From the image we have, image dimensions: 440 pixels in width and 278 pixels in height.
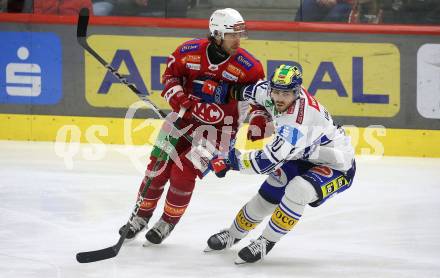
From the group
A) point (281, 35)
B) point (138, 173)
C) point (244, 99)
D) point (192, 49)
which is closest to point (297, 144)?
point (244, 99)

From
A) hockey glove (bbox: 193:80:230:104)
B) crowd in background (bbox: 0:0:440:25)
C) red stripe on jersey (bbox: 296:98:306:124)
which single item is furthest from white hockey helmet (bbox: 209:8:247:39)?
crowd in background (bbox: 0:0:440:25)

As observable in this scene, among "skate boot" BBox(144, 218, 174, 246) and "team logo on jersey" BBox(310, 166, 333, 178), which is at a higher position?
"team logo on jersey" BBox(310, 166, 333, 178)

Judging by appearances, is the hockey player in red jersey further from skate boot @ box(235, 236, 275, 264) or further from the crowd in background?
the crowd in background

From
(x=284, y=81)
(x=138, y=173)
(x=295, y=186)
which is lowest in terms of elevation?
(x=138, y=173)

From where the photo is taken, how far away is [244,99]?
5129mm

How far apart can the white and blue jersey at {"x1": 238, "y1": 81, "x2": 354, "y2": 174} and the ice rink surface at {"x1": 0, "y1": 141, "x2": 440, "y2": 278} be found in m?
0.48

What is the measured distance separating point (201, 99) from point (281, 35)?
8.70ft

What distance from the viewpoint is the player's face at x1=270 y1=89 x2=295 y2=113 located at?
4.65m

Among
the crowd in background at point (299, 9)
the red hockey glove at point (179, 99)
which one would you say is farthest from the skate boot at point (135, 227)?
the crowd in background at point (299, 9)

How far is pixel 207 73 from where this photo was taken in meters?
5.20

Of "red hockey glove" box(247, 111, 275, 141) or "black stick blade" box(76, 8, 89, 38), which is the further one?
"black stick blade" box(76, 8, 89, 38)

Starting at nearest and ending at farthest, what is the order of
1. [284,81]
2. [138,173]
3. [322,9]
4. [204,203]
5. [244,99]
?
[284,81] → [244,99] → [204,203] → [138,173] → [322,9]

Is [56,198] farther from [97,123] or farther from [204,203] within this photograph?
[97,123]

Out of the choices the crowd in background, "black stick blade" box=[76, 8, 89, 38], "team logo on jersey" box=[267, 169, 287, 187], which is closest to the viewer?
"team logo on jersey" box=[267, 169, 287, 187]
